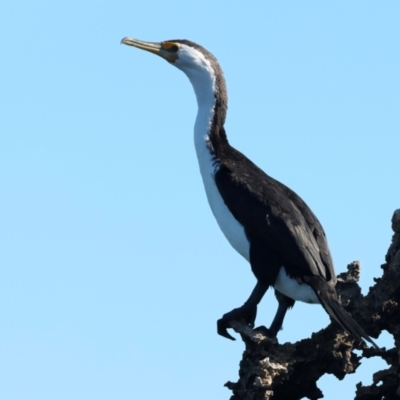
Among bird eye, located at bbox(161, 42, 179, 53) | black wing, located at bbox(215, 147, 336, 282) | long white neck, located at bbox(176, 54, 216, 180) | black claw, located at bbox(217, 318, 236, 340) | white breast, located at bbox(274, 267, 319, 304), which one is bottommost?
black claw, located at bbox(217, 318, 236, 340)

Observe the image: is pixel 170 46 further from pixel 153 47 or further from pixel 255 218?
pixel 255 218

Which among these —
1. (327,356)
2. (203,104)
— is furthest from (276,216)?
(327,356)

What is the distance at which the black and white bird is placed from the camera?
32.1ft

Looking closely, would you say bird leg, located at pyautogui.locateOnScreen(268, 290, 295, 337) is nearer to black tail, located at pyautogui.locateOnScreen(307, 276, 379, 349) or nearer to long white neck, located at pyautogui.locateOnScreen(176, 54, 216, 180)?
black tail, located at pyautogui.locateOnScreen(307, 276, 379, 349)

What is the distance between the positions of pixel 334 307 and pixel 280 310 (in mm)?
1344

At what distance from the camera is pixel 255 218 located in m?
10.2

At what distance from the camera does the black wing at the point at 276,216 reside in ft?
32.1

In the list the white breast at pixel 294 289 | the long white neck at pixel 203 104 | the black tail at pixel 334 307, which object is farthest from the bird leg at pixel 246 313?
the long white neck at pixel 203 104

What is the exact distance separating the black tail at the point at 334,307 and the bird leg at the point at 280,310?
25.1 inches

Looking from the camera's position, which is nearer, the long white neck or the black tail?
the black tail

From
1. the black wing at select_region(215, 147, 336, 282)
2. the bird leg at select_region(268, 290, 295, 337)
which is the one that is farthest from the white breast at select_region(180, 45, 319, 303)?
the bird leg at select_region(268, 290, 295, 337)

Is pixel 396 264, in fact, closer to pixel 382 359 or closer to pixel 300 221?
pixel 382 359

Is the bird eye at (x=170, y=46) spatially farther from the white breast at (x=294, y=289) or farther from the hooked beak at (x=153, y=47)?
the white breast at (x=294, y=289)

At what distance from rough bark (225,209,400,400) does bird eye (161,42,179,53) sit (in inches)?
131
